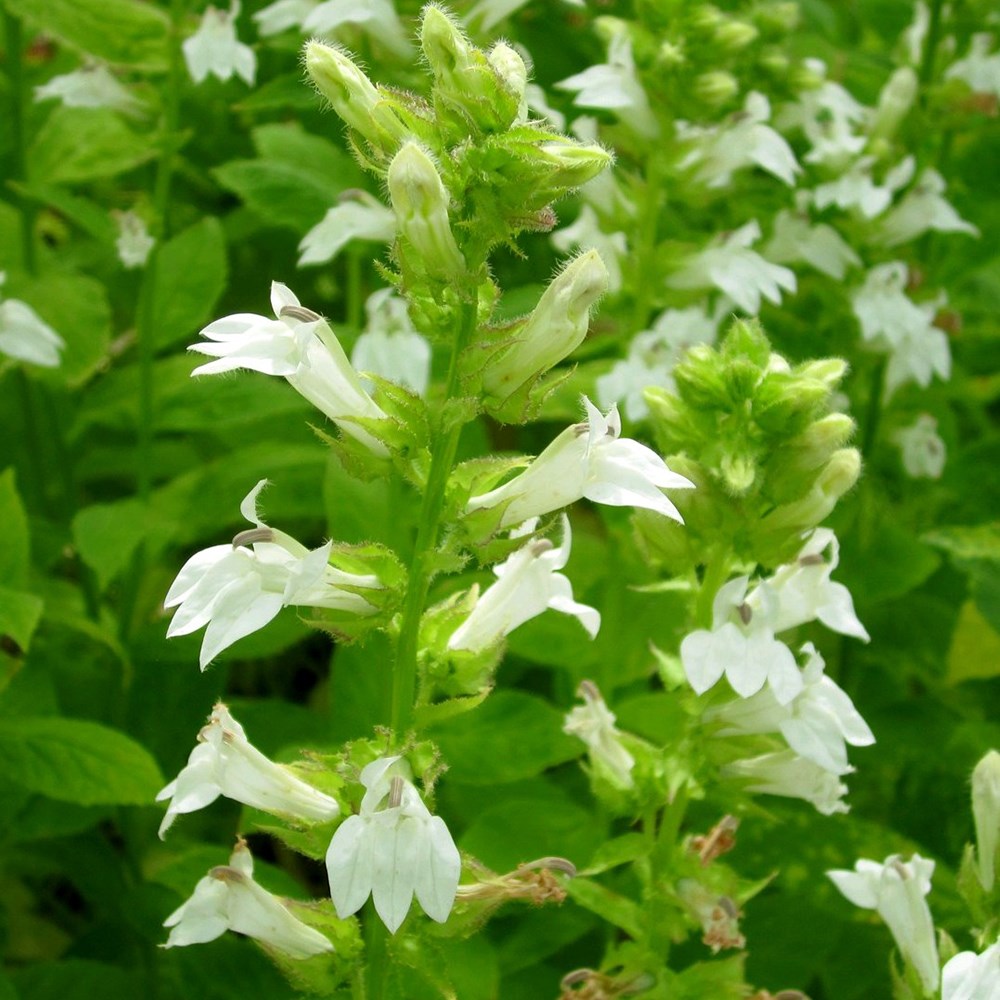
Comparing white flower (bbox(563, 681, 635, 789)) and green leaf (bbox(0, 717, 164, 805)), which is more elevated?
white flower (bbox(563, 681, 635, 789))

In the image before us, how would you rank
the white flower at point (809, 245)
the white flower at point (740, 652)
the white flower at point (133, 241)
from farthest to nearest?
the white flower at point (809, 245) < the white flower at point (133, 241) < the white flower at point (740, 652)

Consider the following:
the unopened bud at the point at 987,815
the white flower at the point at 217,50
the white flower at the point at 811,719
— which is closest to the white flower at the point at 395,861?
the white flower at the point at 811,719

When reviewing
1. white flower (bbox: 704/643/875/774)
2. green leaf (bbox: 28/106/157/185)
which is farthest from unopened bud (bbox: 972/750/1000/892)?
green leaf (bbox: 28/106/157/185)

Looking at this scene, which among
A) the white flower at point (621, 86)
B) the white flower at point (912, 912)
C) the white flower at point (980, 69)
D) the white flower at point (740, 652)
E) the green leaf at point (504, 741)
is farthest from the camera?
the white flower at point (980, 69)

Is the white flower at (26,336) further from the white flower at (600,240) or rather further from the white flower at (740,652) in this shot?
the white flower at (740,652)

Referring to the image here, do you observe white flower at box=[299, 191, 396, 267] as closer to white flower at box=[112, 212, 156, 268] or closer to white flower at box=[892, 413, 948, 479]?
white flower at box=[112, 212, 156, 268]

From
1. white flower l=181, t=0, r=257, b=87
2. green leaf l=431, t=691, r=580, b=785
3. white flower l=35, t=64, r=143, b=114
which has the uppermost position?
white flower l=181, t=0, r=257, b=87

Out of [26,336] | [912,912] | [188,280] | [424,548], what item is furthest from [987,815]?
[188,280]
